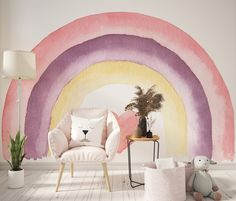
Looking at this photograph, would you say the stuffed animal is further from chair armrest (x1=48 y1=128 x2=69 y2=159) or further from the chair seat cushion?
chair armrest (x1=48 y1=128 x2=69 y2=159)

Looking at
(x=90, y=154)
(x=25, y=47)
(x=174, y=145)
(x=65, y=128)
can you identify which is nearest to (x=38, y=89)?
(x=25, y=47)

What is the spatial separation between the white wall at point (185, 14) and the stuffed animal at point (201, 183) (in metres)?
1.33

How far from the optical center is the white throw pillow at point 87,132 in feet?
11.5

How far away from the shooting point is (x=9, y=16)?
4.17 metres

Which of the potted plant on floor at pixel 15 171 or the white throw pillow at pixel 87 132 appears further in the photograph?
the white throw pillow at pixel 87 132

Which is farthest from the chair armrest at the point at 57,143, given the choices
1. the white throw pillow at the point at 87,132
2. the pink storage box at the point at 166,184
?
the pink storage box at the point at 166,184

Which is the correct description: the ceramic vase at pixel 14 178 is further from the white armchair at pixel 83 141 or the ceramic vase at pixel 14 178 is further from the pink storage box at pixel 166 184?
the pink storage box at pixel 166 184

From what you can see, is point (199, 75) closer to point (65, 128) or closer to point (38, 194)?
point (65, 128)

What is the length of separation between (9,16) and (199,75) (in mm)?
2580

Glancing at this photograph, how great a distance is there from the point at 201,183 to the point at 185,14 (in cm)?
219

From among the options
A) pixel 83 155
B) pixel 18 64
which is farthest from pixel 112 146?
pixel 18 64

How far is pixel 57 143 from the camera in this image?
3.30 m

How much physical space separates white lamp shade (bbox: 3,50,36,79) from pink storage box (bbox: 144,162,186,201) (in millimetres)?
1651

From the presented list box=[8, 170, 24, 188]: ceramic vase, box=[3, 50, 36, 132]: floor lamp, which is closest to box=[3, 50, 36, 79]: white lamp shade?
box=[3, 50, 36, 132]: floor lamp
